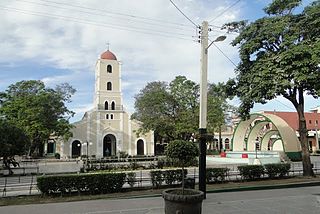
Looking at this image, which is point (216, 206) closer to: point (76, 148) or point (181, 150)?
point (181, 150)

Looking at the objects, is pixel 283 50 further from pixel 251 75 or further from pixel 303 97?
pixel 303 97

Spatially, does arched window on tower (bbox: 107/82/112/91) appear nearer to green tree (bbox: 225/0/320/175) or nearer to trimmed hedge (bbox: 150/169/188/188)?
green tree (bbox: 225/0/320/175)

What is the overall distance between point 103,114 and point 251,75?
39202 millimetres

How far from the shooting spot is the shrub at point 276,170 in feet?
56.9

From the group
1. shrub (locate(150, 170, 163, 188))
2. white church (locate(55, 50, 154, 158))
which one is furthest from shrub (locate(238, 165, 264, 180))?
white church (locate(55, 50, 154, 158))

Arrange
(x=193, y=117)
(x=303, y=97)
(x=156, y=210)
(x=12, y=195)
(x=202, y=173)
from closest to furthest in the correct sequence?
(x=156, y=210) → (x=202, y=173) → (x=12, y=195) → (x=303, y=97) → (x=193, y=117)

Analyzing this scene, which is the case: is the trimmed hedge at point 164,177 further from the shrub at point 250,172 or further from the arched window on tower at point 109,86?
the arched window on tower at point 109,86

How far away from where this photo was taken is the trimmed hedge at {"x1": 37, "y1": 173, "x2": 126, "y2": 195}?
12.6 metres

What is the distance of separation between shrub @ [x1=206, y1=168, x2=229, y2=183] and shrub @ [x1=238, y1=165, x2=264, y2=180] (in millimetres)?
1080

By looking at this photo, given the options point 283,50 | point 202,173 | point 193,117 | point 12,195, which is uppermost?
point 283,50

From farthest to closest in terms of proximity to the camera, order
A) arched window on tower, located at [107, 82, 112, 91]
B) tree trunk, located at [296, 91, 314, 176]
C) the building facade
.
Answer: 1. the building facade
2. arched window on tower, located at [107, 82, 112, 91]
3. tree trunk, located at [296, 91, 314, 176]

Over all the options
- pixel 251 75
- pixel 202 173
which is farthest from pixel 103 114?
pixel 202 173

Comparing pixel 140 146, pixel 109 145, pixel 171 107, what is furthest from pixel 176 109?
pixel 109 145

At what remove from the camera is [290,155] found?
34250 mm
